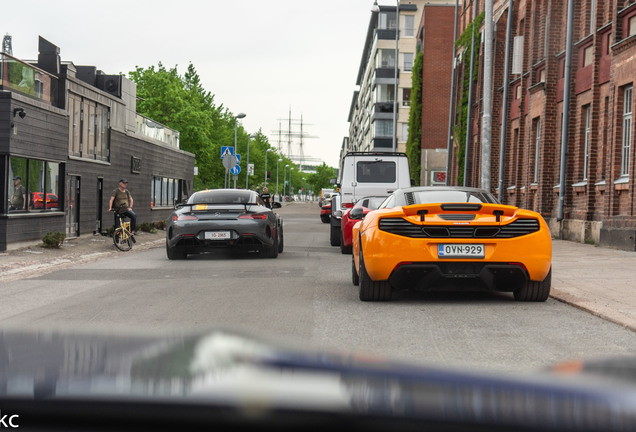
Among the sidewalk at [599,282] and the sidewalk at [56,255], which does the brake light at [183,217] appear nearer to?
the sidewalk at [56,255]

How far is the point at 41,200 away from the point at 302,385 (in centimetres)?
2037

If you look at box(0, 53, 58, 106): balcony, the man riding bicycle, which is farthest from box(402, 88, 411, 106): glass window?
the man riding bicycle

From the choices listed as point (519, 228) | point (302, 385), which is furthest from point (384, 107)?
point (302, 385)

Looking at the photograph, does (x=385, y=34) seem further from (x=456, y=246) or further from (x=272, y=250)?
(x=456, y=246)

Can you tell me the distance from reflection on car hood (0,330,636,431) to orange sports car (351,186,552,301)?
703 centimetres

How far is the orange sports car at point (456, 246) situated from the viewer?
28.2 feet

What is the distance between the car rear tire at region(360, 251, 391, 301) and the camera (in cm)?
908

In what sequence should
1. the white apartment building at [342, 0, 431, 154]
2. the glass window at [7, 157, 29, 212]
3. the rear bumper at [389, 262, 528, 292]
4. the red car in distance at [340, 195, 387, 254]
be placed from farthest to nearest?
the white apartment building at [342, 0, 431, 154], the glass window at [7, 157, 29, 212], the red car in distance at [340, 195, 387, 254], the rear bumper at [389, 262, 528, 292]

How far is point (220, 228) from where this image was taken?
15703 millimetres

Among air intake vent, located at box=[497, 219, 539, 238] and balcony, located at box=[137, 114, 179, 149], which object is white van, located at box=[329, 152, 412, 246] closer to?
air intake vent, located at box=[497, 219, 539, 238]

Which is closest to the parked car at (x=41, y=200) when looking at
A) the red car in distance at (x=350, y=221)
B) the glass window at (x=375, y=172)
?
the red car in distance at (x=350, y=221)

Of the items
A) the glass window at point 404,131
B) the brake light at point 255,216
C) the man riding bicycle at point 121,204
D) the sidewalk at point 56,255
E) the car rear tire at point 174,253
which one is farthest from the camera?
the glass window at point 404,131

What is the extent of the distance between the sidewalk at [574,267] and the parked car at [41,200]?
42.3 inches

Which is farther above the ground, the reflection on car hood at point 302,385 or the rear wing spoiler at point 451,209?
the rear wing spoiler at point 451,209
